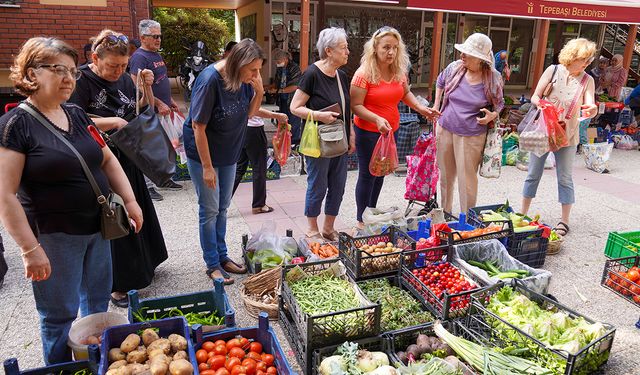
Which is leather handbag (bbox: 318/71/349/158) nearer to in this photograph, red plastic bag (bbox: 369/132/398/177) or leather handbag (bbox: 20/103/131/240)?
red plastic bag (bbox: 369/132/398/177)

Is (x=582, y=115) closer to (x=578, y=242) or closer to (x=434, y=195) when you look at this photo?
(x=578, y=242)

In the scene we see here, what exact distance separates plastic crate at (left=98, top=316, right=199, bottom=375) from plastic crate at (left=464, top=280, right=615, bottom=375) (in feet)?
5.81

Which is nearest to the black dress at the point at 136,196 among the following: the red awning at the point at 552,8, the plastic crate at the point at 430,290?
the plastic crate at the point at 430,290

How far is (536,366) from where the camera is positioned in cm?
254

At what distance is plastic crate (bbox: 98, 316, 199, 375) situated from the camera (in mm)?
2318

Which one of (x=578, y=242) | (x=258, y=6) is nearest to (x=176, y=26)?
(x=258, y=6)

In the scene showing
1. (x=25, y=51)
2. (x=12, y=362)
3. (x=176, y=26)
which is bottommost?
(x=12, y=362)

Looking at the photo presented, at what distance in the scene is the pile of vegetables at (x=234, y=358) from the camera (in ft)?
7.76

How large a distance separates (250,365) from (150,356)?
504 mm

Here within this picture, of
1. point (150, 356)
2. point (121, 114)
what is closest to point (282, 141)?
point (121, 114)

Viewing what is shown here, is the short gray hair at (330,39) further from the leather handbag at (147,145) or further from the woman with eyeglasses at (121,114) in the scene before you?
the leather handbag at (147,145)

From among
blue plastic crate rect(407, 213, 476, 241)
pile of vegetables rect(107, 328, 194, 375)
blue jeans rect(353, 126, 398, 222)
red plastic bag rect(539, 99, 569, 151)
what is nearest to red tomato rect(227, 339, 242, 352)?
pile of vegetables rect(107, 328, 194, 375)

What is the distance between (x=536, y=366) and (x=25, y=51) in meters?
3.00

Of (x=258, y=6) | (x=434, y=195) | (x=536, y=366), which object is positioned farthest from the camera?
(x=258, y=6)
